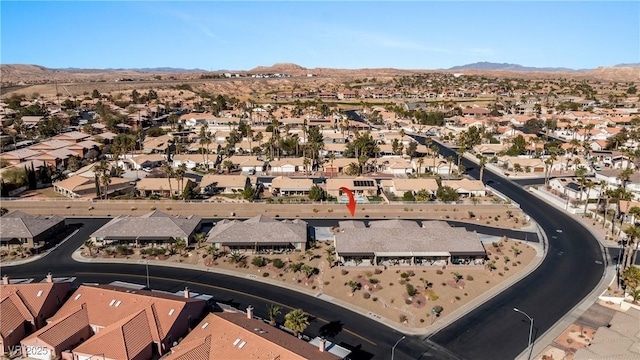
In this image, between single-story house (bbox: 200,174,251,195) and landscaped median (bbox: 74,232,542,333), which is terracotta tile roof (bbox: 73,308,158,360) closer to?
landscaped median (bbox: 74,232,542,333)

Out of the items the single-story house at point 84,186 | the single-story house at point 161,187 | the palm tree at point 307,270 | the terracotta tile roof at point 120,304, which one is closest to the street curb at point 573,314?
the palm tree at point 307,270

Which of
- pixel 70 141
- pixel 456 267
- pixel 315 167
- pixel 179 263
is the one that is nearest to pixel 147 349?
pixel 179 263

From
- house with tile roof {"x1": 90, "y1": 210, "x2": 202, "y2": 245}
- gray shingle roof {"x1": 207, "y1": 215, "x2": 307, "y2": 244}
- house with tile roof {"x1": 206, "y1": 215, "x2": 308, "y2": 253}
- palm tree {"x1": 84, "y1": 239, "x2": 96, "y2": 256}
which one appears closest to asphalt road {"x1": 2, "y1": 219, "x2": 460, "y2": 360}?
palm tree {"x1": 84, "y1": 239, "x2": 96, "y2": 256}

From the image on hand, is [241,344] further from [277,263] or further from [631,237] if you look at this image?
[631,237]

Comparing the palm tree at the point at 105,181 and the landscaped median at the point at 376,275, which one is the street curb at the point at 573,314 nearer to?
the landscaped median at the point at 376,275

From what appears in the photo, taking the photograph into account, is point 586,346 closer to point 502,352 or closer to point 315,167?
point 502,352

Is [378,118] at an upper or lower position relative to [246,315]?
upper
